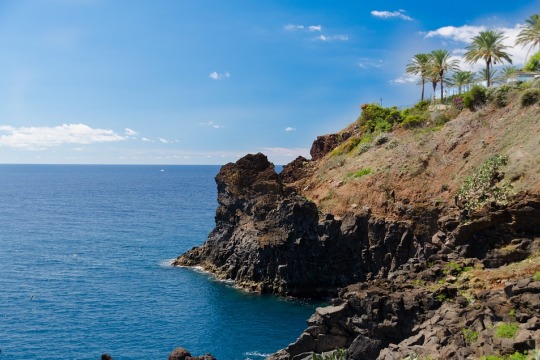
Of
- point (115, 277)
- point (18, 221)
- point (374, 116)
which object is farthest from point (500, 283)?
point (18, 221)

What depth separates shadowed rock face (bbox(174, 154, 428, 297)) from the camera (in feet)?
201

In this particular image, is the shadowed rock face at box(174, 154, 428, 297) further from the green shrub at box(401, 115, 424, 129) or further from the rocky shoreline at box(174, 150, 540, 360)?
the green shrub at box(401, 115, 424, 129)

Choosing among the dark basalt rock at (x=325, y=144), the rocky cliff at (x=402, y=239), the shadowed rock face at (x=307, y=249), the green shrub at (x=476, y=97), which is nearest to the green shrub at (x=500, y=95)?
the rocky cliff at (x=402, y=239)

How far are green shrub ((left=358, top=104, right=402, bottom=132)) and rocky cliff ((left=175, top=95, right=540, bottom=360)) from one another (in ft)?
9.32

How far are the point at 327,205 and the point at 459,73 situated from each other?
51.7m

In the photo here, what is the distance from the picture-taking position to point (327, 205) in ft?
235

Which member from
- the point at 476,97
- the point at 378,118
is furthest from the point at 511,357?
the point at 378,118

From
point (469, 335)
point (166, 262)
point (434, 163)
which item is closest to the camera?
A: point (469, 335)

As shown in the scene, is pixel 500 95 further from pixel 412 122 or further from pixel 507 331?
pixel 507 331

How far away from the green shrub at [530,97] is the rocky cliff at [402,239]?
161 centimetres

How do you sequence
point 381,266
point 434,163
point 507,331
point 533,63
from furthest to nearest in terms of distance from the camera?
point 533,63, point 434,163, point 381,266, point 507,331

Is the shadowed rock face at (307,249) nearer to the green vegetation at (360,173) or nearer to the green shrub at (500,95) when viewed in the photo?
the green vegetation at (360,173)

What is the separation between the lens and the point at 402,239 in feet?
195

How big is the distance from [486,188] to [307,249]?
80.3 ft
